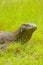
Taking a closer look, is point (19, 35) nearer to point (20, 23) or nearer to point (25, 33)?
point (25, 33)

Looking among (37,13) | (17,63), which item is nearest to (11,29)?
(37,13)

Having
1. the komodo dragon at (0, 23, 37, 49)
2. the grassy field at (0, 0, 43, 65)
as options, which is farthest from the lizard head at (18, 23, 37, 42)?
the grassy field at (0, 0, 43, 65)

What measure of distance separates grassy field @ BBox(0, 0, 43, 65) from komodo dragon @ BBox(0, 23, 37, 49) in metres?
0.20

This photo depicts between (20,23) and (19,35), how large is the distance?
4.43 feet

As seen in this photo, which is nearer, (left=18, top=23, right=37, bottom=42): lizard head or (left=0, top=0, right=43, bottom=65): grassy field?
(left=0, top=0, right=43, bottom=65): grassy field

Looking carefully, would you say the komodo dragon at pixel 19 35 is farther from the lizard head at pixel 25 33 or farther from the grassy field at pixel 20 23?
the grassy field at pixel 20 23

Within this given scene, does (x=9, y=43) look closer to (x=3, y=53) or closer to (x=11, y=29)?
(x=3, y=53)

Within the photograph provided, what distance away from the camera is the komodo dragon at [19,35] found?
27.8ft

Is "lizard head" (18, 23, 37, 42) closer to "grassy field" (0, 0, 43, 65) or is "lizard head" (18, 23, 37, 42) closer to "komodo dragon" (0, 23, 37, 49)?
"komodo dragon" (0, 23, 37, 49)

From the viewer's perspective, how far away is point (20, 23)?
394 inches

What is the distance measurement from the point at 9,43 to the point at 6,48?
0.36 m

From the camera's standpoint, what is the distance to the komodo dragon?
846 centimetres

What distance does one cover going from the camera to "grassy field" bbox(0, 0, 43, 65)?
7285 mm

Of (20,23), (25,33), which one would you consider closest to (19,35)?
(25,33)
